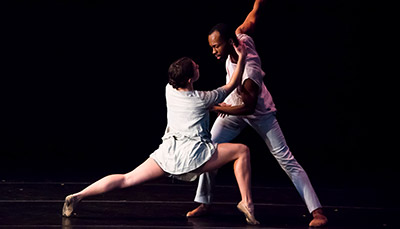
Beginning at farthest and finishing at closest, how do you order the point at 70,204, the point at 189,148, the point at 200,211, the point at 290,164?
the point at 200,211 < the point at 290,164 < the point at 70,204 < the point at 189,148

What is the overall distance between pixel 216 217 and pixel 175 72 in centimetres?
103

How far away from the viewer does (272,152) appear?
186 inches

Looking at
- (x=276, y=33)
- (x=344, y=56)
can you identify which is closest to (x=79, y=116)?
(x=276, y=33)

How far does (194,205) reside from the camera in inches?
206

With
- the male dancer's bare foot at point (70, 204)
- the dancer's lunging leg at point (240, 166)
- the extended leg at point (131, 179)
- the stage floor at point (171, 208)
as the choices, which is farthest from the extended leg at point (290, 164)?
the male dancer's bare foot at point (70, 204)

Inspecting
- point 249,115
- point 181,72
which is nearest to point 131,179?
point 181,72

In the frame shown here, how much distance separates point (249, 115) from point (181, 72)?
0.59 m

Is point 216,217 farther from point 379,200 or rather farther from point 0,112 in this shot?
point 0,112

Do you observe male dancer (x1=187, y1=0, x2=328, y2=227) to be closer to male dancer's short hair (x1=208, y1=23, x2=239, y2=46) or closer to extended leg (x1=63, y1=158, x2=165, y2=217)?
male dancer's short hair (x1=208, y1=23, x2=239, y2=46)

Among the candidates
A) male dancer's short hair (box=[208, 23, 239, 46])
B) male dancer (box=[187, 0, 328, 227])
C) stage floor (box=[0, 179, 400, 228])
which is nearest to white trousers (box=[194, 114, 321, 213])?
male dancer (box=[187, 0, 328, 227])

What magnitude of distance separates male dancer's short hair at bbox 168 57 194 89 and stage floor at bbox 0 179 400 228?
88cm

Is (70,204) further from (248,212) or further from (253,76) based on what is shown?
(253,76)

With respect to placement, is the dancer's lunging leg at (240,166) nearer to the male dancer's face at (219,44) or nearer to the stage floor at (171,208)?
the stage floor at (171,208)

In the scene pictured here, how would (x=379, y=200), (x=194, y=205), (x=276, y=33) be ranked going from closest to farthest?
(x=194, y=205) < (x=379, y=200) < (x=276, y=33)
